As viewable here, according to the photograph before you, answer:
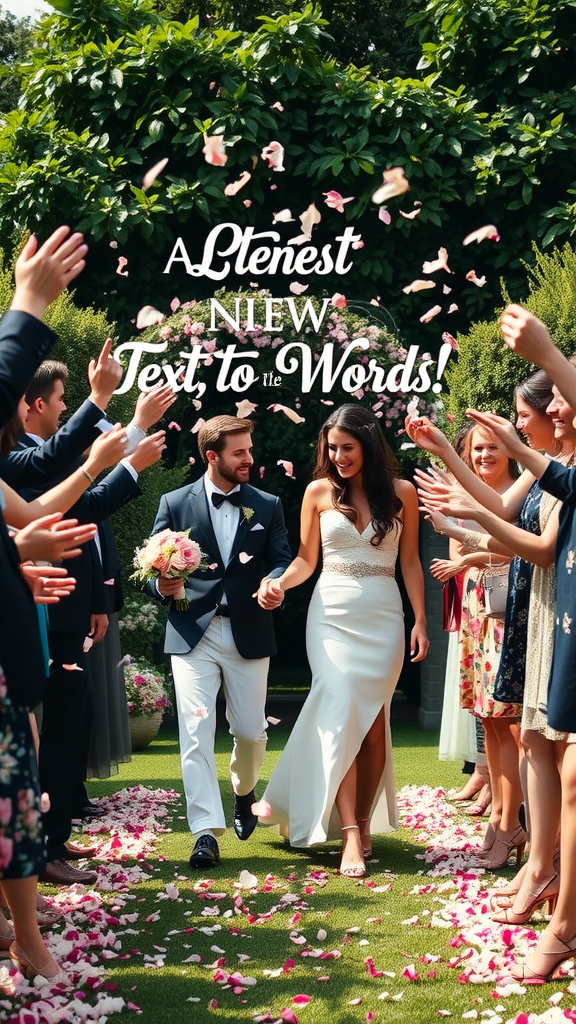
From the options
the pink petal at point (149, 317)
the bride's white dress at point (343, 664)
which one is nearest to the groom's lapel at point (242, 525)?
the bride's white dress at point (343, 664)

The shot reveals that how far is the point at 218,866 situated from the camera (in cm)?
546

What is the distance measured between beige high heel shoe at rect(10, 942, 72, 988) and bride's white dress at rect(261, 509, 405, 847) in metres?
2.04

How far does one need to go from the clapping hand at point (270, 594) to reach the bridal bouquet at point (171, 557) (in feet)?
1.07

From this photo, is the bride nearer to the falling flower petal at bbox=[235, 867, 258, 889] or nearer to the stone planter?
the falling flower petal at bbox=[235, 867, 258, 889]

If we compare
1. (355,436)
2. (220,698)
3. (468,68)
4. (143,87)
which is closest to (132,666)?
(220,698)

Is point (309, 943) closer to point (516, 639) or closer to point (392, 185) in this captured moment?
point (516, 639)

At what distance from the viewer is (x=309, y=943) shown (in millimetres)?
4180

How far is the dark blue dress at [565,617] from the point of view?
3.46 meters

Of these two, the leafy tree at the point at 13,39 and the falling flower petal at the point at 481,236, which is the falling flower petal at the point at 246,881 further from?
the leafy tree at the point at 13,39

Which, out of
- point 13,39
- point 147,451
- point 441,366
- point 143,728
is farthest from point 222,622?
point 13,39

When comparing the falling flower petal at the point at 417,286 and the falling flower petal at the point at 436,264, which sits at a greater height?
the falling flower petal at the point at 436,264

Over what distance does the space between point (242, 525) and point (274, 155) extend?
6.79m

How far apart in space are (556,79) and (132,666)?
7572 mm

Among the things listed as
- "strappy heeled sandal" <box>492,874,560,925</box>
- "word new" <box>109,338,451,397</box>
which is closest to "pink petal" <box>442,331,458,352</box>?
"word new" <box>109,338,451,397</box>
